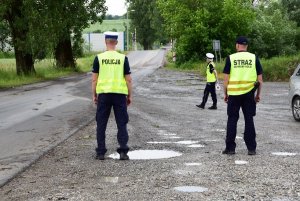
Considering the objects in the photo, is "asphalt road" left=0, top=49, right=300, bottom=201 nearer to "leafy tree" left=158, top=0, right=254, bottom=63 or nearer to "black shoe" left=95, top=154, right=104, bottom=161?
"black shoe" left=95, top=154, right=104, bottom=161

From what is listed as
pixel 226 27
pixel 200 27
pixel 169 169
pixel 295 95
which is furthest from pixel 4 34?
pixel 169 169

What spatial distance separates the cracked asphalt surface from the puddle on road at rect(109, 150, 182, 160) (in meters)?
0.17

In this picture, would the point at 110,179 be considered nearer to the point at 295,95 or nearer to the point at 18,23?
the point at 295,95

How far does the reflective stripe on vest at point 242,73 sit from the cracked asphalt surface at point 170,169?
1030 millimetres

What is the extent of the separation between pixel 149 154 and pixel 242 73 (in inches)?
77.1

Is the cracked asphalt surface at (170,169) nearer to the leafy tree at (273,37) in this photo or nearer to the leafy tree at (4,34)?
the leafy tree at (4,34)

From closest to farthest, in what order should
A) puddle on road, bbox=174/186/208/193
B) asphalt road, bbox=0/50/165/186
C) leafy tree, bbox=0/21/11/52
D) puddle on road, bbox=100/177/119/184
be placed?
puddle on road, bbox=174/186/208/193, puddle on road, bbox=100/177/119/184, asphalt road, bbox=0/50/165/186, leafy tree, bbox=0/21/11/52

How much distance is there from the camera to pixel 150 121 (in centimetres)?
1322

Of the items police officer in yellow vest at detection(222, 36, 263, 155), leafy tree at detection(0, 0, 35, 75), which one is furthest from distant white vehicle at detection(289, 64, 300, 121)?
leafy tree at detection(0, 0, 35, 75)

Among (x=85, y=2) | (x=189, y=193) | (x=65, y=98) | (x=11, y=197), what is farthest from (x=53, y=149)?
(x=85, y=2)

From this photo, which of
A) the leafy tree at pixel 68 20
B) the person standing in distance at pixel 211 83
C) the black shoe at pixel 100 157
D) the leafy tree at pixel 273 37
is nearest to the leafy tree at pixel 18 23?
the leafy tree at pixel 68 20

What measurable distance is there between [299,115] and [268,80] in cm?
2075

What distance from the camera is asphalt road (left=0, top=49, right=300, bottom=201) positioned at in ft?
19.9

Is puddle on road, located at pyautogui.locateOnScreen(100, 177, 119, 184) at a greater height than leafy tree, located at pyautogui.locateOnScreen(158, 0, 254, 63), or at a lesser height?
lesser
